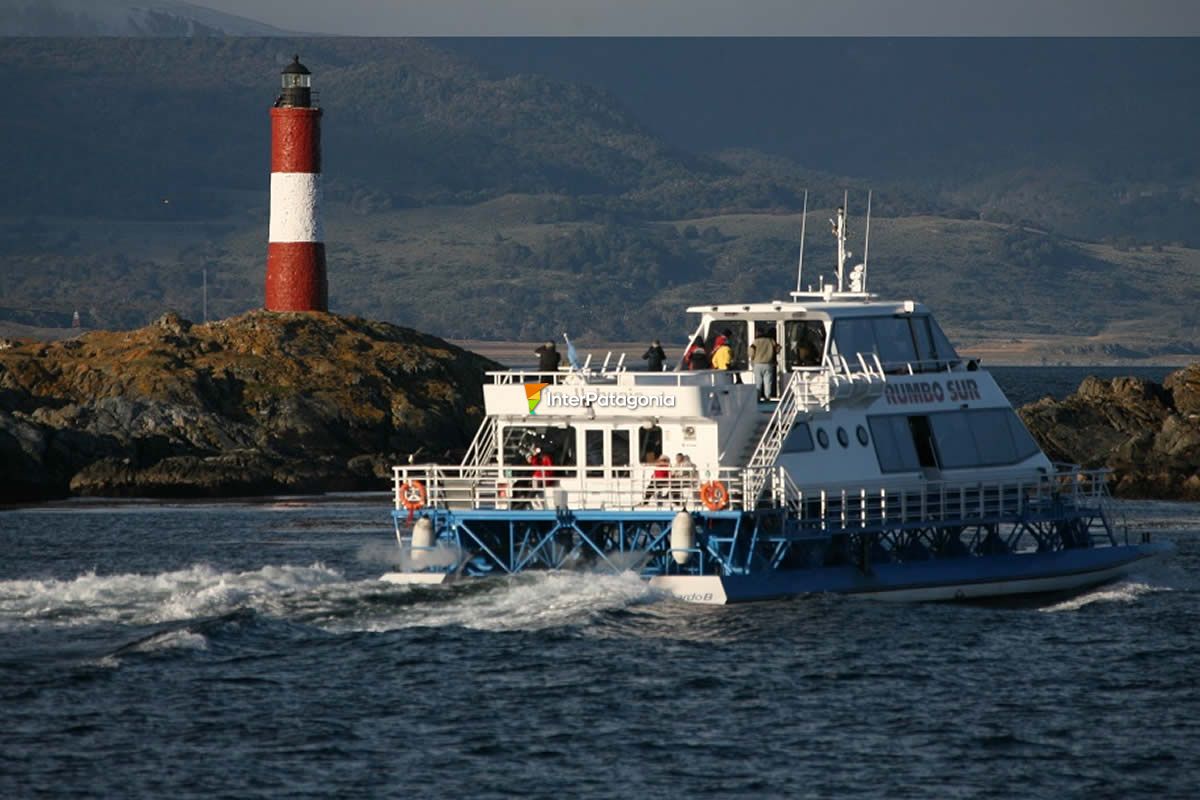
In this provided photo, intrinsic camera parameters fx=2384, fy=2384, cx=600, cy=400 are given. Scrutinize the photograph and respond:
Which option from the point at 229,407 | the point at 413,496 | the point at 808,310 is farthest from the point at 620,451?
the point at 229,407

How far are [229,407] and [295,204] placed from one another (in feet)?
25.2

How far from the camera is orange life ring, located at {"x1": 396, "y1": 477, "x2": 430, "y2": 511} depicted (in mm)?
33812

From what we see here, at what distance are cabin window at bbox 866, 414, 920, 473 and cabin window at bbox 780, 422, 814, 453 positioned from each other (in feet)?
4.89

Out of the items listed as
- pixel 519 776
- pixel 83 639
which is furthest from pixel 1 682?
pixel 519 776

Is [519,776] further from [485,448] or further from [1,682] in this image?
[485,448]

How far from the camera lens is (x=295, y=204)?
239ft

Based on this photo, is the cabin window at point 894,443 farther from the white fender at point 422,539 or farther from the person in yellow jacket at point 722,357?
the white fender at point 422,539

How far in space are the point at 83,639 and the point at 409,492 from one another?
5.33 metres

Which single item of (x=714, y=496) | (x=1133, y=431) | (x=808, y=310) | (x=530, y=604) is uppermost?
(x=808, y=310)

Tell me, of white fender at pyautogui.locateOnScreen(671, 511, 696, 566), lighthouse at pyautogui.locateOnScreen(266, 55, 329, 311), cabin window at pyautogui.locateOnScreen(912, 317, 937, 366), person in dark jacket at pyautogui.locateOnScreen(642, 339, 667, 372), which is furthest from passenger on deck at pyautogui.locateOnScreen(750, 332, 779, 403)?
lighthouse at pyautogui.locateOnScreen(266, 55, 329, 311)

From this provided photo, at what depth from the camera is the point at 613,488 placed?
33.8 m

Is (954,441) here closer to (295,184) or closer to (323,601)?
(323,601)

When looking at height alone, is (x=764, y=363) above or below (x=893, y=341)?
below

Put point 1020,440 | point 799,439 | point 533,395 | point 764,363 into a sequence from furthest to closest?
point 1020,440 → point 764,363 → point 799,439 → point 533,395
